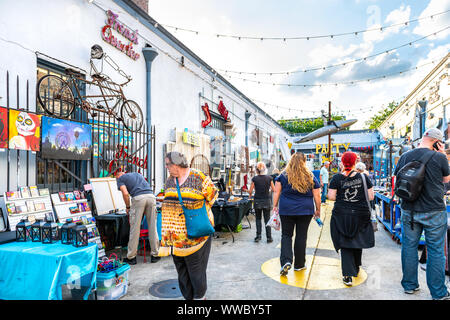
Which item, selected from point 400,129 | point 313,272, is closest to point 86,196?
point 313,272

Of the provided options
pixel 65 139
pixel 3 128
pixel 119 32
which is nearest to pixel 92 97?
pixel 65 139

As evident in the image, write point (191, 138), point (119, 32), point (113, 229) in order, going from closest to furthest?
point (113, 229), point (119, 32), point (191, 138)

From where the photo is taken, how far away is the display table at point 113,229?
5.21 m

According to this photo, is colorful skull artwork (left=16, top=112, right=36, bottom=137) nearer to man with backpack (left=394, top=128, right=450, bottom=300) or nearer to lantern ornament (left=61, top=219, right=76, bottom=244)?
lantern ornament (left=61, top=219, right=76, bottom=244)

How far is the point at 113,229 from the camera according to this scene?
5.42 meters

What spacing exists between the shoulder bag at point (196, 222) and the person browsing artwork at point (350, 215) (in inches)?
74.7

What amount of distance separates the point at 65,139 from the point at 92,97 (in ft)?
3.70

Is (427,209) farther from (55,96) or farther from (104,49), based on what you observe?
(104,49)

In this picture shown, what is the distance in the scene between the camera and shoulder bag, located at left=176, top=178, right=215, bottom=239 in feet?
9.03

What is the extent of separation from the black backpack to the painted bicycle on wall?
497cm

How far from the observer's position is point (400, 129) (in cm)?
2486

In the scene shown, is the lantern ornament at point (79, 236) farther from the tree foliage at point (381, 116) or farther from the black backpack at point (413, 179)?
the tree foliage at point (381, 116)

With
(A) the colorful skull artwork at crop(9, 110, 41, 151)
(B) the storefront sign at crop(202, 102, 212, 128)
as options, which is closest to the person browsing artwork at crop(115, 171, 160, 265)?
(A) the colorful skull artwork at crop(9, 110, 41, 151)
